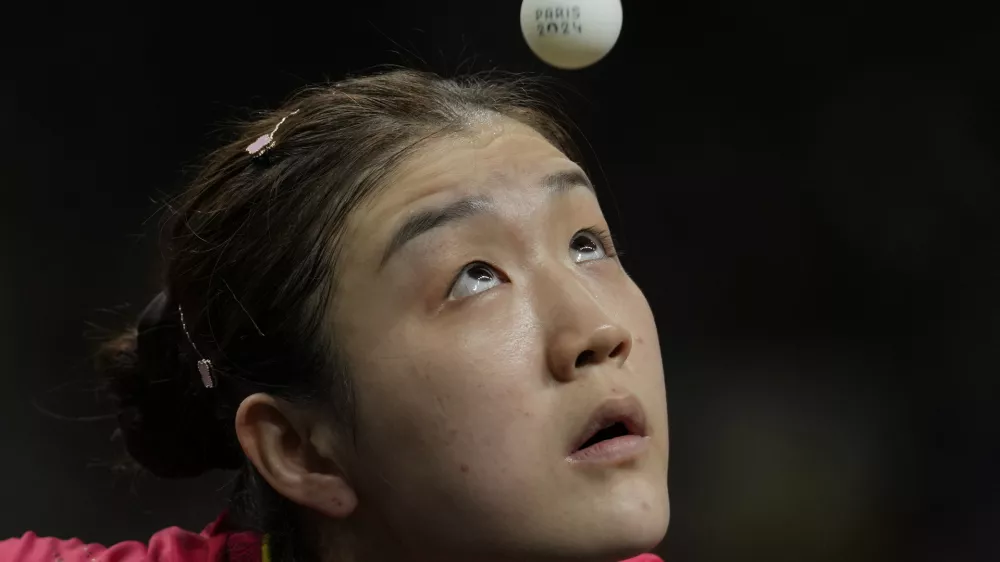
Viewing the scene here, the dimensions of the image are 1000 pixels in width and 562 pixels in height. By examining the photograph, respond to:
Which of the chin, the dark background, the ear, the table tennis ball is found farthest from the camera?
the dark background

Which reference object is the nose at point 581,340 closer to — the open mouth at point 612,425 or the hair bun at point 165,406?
the open mouth at point 612,425

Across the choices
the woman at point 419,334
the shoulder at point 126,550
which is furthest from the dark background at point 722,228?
the woman at point 419,334

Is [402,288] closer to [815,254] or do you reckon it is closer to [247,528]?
[247,528]

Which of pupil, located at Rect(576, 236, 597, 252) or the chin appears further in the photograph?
pupil, located at Rect(576, 236, 597, 252)

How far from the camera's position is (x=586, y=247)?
1011mm

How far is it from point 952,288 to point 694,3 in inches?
21.9

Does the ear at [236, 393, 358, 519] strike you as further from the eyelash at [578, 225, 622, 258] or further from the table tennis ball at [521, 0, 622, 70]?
the table tennis ball at [521, 0, 622, 70]

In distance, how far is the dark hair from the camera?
3.18 ft

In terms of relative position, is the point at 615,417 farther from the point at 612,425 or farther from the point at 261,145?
the point at 261,145

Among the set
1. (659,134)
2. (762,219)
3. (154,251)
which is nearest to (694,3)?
(659,134)

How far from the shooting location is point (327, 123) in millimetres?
1028

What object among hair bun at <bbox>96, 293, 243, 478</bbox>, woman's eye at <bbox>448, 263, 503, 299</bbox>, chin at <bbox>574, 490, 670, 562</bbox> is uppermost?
woman's eye at <bbox>448, 263, 503, 299</bbox>

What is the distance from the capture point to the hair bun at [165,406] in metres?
1.15

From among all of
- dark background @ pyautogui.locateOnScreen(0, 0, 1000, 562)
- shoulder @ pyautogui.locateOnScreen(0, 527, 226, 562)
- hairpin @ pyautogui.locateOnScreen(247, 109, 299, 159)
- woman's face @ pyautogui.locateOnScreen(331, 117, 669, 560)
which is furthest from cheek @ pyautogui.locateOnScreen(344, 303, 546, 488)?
dark background @ pyautogui.locateOnScreen(0, 0, 1000, 562)
